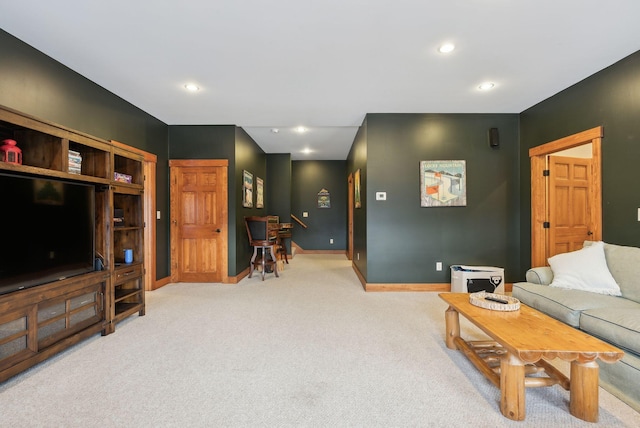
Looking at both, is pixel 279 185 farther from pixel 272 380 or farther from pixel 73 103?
pixel 272 380

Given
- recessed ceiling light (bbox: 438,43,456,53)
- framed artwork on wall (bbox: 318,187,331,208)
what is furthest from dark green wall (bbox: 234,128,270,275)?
recessed ceiling light (bbox: 438,43,456,53)

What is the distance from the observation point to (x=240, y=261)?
468 cm

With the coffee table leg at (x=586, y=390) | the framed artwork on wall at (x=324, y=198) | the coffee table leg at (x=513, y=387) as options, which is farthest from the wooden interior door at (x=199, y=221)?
the coffee table leg at (x=586, y=390)

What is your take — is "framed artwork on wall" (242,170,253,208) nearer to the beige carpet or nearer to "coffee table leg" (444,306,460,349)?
the beige carpet

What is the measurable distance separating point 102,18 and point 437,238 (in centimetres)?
426

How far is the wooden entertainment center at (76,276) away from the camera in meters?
1.84

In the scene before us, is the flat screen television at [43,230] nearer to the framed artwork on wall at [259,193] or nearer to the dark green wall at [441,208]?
the dark green wall at [441,208]

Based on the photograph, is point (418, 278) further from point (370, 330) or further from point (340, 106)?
point (340, 106)

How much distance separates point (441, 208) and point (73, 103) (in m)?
4.57

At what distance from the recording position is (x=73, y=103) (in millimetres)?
2777

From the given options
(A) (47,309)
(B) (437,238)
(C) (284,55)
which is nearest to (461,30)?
(C) (284,55)

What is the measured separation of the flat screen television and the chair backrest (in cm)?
255

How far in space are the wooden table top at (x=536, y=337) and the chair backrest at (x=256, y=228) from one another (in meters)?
3.57

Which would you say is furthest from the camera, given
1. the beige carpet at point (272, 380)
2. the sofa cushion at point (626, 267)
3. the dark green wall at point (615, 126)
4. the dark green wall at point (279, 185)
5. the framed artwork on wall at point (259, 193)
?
the dark green wall at point (279, 185)
